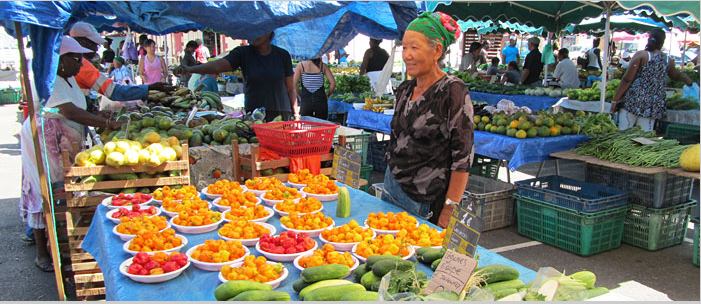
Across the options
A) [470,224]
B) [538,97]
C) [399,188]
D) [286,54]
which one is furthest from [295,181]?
[538,97]

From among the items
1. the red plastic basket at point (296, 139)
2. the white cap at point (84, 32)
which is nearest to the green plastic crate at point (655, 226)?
the red plastic basket at point (296, 139)

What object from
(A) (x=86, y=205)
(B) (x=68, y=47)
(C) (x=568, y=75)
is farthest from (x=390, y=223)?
(C) (x=568, y=75)

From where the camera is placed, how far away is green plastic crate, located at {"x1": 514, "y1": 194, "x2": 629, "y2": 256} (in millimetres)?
4770

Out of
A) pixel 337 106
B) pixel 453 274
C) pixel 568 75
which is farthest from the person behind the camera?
pixel 568 75

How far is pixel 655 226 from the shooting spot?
4887 mm

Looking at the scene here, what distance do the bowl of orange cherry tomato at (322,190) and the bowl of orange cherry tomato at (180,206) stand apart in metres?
0.67

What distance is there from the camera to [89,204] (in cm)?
374

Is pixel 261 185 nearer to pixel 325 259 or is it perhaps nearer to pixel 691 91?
pixel 325 259

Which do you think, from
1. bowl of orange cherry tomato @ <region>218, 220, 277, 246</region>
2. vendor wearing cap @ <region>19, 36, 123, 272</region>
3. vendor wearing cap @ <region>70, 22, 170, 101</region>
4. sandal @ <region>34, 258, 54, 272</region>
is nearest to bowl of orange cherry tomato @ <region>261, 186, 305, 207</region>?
bowl of orange cherry tomato @ <region>218, 220, 277, 246</region>

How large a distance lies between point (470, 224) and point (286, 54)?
4.48 metres

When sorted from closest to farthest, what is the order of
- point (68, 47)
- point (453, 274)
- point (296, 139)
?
point (453, 274), point (296, 139), point (68, 47)

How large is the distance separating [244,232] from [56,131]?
9.57ft

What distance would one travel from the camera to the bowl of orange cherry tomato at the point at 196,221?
2738 millimetres

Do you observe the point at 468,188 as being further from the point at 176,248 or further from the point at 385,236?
the point at 176,248
